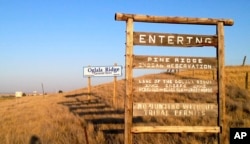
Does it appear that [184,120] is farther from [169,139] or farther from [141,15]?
[141,15]

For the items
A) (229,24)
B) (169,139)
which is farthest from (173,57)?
(169,139)

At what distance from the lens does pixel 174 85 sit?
8.77 meters

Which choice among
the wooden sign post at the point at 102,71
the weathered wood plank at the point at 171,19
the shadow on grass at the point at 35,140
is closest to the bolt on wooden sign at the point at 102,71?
the wooden sign post at the point at 102,71

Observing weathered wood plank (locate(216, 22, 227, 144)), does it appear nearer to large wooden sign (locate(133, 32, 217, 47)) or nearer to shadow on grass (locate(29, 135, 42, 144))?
large wooden sign (locate(133, 32, 217, 47))

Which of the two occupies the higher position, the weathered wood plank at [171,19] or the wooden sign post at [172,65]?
the weathered wood plank at [171,19]

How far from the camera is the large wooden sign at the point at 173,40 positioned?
862 cm

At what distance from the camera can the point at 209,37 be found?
9.12 m

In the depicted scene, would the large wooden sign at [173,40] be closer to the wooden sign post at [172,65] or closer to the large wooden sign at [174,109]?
the wooden sign post at [172,65]

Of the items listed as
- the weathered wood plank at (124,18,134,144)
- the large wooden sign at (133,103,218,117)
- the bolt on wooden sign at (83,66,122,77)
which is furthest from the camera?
the bolt on wooden sign at (83,66,122,77)

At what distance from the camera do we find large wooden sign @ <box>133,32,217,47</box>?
28.3 feet

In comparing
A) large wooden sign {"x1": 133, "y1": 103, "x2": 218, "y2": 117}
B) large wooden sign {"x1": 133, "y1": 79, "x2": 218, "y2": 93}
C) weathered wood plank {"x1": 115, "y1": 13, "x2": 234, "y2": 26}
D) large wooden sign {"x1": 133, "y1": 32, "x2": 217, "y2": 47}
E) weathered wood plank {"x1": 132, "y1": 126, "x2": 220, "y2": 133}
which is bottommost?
weathered wood plank {"x1": 132, "y1": 126, "x2": 220, "y2": 133}

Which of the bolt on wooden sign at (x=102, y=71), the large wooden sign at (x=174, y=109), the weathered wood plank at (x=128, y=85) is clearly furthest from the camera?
the bolt on wooden sign at (x=102, y=71)

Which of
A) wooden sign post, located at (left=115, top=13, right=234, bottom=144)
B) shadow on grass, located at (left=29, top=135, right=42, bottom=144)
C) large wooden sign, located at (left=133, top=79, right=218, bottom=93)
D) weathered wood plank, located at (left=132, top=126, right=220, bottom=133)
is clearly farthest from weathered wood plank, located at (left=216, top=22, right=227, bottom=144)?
shadow on grass, located at (left=29, top=135, right=42, bottom=144)

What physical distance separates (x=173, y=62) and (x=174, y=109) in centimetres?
111
